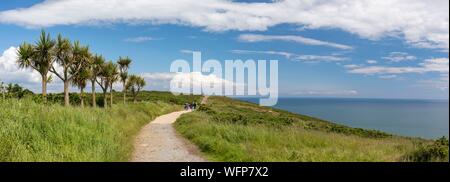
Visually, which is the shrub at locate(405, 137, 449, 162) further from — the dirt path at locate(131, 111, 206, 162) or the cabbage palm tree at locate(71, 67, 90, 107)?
the cabbage palm tree at locate(71, 67, 90, 107)

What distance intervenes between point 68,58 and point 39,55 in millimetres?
2461

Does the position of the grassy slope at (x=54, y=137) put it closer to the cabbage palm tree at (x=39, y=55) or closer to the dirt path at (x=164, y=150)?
the dirt path at (x=164, y=150)

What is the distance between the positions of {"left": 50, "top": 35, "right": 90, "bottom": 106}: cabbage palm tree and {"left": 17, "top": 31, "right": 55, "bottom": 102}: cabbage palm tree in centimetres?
69

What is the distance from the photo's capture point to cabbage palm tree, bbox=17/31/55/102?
37125 millimetres

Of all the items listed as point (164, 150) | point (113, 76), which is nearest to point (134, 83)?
point (113, 76)

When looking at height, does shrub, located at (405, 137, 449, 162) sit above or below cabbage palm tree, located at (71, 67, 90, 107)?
below

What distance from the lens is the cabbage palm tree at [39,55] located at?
37.1 m

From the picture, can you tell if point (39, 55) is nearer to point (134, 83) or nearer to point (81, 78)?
point (81, 78)

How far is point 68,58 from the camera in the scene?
39.3 m

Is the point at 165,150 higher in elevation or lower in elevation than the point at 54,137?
lower

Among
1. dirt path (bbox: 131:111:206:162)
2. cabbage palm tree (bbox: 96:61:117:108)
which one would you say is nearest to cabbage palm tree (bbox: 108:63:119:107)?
cabbage palm tree (bbox: 96:61:117:108)
